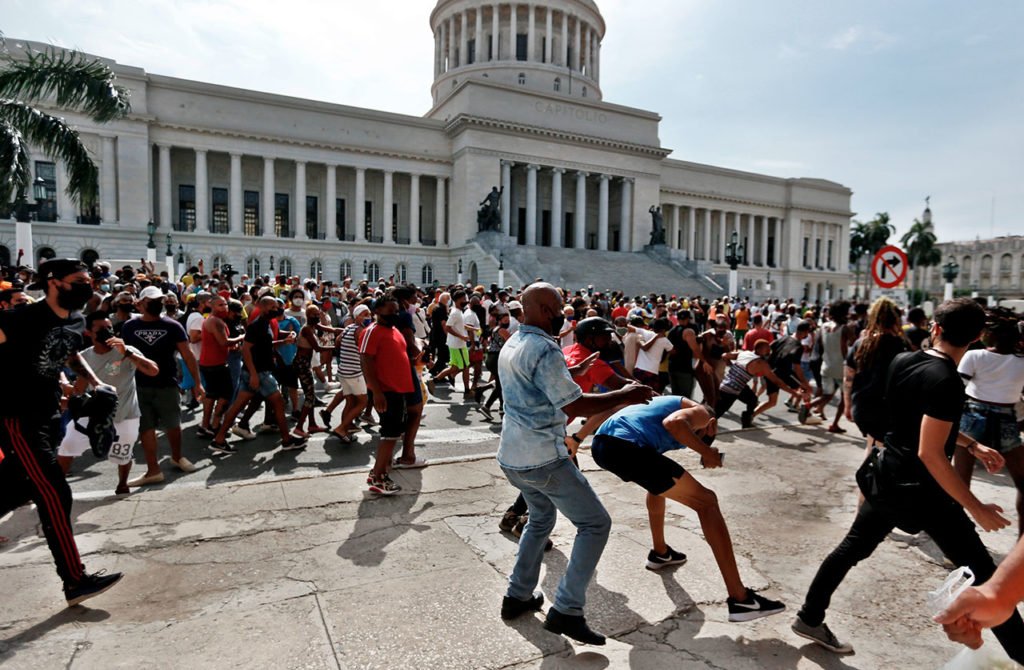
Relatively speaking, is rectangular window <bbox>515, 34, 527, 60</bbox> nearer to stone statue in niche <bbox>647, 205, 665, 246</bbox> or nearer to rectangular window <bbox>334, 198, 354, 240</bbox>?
stone statue in niche <bbox>647, 205, 665, 246</bbox>

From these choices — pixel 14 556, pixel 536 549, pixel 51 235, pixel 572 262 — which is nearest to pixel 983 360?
pixel 536 549

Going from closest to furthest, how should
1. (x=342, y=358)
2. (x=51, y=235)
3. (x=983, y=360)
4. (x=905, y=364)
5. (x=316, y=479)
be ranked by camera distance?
(x=905, y=364) → (x=983, y=360) → (x=316, y=479) → (x=342, y=358) → (x=51, y=235)

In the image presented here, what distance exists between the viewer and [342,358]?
765 cm

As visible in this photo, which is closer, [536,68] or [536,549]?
[536,549]

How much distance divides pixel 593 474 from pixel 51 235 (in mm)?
41760

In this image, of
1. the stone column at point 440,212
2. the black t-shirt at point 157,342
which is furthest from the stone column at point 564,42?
the black t-shirt at point 157,342

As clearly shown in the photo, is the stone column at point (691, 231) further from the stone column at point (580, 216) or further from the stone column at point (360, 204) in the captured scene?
the stone column at point (360, 204)

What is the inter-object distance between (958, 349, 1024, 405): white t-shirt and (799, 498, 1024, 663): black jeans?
2.45 meters

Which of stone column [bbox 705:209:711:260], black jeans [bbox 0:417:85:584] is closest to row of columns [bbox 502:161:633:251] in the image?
stone column [bbox 705:209:711:260]

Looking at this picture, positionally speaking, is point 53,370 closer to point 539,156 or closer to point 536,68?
point 539,156

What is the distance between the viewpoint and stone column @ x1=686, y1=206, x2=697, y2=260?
196ft

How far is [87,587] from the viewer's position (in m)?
3.49

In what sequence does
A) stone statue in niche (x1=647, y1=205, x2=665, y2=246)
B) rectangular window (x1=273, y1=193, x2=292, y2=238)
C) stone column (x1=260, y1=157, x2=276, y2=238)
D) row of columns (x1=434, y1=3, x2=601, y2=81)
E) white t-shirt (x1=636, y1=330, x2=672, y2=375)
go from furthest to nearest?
row of columns (x1=434, y1=3, x2=601, y2=81) → stone statue in niche (x1=647, y1=205, x2=665, y2=246) → rectangular window (x1=273, y1=193, x2=292, y2=238) → stone column (x1=260, y1=157, x2=276, y2=238) → white t-shirt (x1=636, y1=330, x2=672, y2=375)

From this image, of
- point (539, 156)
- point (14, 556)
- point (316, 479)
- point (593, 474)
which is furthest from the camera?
point (539, 156)
